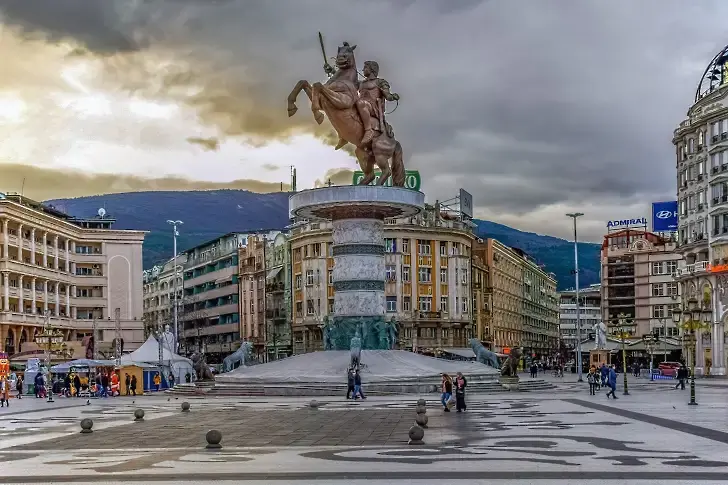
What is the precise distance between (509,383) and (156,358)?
2670cm

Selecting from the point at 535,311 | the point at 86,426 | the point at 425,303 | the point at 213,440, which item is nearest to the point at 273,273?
the point at 425,303

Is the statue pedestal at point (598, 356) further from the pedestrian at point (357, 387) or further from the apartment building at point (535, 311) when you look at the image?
the pedestrian at point (357, 387)

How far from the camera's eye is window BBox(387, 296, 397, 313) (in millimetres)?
114019

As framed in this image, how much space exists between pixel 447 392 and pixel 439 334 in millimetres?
75391

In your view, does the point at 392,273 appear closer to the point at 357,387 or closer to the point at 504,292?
the point at 504,292

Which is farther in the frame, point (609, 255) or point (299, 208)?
point (609, 255)

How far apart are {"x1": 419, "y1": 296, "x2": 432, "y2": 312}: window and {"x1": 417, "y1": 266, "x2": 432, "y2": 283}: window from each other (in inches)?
71.0

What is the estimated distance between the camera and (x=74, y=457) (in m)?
24.8

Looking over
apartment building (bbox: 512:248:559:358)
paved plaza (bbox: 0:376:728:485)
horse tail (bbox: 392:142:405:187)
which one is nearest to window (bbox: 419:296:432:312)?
apartment building (bbox: 512:248:559:358)

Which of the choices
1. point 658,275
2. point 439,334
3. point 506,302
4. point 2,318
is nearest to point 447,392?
point 2,318

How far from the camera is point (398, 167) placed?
63.3 meters

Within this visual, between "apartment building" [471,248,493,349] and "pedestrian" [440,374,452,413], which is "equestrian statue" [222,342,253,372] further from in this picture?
"apartment building" [471,248,493,349]

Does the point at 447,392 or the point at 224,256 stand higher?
the point at 224,256

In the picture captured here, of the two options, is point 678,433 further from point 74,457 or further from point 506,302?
point 506,302
